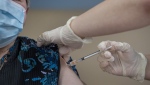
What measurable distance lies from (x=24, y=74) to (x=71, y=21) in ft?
1.36

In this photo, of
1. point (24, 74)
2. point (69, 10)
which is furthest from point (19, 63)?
point (69, 10)

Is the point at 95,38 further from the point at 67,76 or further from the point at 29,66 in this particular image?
the point at 29,66

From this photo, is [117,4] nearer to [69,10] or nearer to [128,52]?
[128,52]

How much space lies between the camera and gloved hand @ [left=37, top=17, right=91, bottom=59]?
51.1 inches

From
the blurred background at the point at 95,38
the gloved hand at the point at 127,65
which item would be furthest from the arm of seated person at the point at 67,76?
Result: the blurred background at the point at 95,38

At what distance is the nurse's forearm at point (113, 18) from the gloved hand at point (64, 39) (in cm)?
4

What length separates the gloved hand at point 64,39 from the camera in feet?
4.26

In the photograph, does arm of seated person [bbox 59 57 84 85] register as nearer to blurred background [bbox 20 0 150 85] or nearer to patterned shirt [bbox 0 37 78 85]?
patterned shirt [bbox 0 37 78 85]

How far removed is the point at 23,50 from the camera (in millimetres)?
1319

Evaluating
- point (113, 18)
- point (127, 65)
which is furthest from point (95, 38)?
point (113, 18)

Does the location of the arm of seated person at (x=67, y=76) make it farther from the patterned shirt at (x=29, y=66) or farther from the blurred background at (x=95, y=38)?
the blurred background at (x=95, y=38)

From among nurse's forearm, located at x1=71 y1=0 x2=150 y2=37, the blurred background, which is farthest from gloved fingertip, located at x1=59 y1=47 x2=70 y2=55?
the blurred background

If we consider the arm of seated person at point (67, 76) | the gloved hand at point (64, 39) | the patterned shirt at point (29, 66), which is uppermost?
the gloved hand at point (64, 39)

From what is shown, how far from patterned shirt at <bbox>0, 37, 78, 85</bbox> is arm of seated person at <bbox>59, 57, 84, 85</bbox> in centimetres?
5
